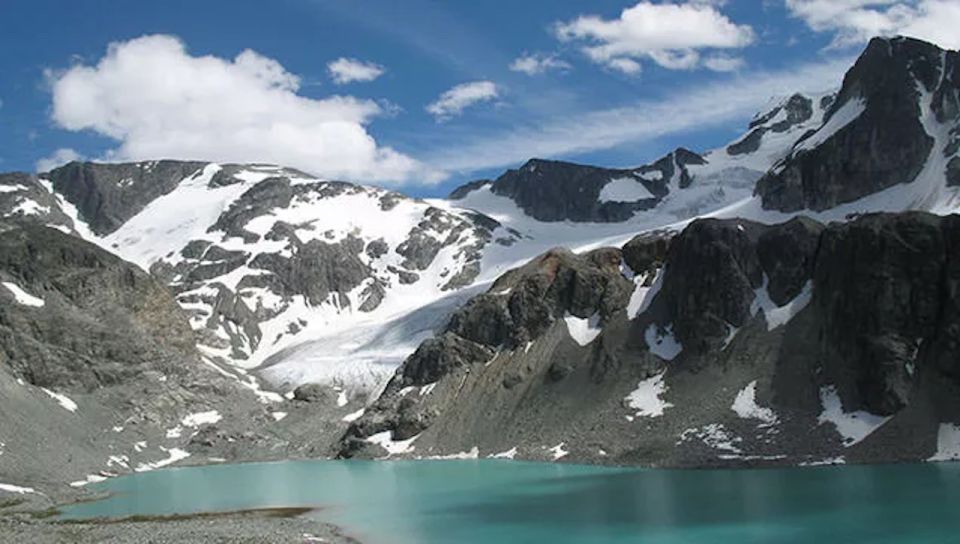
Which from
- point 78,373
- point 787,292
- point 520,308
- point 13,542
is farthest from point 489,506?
point 78,373

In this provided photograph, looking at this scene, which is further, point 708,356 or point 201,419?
point 201,419

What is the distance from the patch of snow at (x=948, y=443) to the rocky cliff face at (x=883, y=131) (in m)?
96.7

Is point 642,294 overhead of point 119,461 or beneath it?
overhead

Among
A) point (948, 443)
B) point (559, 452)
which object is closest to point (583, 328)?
point (559, 452)

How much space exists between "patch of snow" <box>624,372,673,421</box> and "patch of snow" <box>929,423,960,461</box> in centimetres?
2635

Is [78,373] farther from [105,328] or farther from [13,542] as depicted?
[13,542]

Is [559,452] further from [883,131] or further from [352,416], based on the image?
[883,131]

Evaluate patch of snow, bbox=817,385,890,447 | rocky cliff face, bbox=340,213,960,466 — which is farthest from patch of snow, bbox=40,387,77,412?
patch of snow, bbox=817,385,890,447

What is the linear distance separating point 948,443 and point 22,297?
128 m

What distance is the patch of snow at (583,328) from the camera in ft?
381

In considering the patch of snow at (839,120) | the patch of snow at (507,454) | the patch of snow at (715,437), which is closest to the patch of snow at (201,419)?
the patch of snow at (507,454)

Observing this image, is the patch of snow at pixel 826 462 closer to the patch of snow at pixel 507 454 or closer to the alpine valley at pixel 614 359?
the alpine valley at pixel 614 359

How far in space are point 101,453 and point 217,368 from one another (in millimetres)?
52353

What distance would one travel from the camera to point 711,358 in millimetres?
102062
